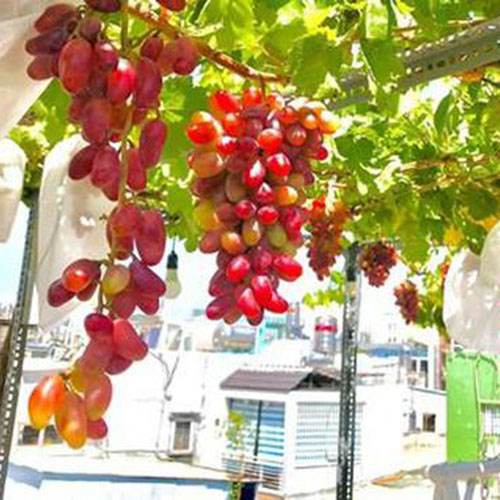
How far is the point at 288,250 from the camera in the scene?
79 centimetres

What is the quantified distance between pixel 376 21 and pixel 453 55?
30 cm

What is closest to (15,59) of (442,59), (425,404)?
(442,59)

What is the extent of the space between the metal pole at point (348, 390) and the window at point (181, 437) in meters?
4.11

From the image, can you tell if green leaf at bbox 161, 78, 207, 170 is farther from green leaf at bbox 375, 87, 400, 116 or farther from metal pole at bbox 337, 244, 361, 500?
metal pole at bbox 337, 244, 361, 500

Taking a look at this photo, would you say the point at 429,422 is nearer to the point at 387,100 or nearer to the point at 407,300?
the point at 407,300

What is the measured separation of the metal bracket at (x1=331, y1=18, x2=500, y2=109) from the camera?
1.10 m

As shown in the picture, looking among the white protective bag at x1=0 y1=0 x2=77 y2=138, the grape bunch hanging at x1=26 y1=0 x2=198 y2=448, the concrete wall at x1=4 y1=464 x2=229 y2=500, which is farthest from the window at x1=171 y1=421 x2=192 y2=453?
the grape bunch hanging at x1=26 y1=0 x2=198 y2=448

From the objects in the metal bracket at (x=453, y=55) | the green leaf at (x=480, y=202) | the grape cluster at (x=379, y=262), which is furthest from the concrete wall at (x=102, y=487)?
the metal bracket at (x=453, y=55)

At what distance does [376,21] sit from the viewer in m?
0.90

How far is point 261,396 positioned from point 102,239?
6.75 meters

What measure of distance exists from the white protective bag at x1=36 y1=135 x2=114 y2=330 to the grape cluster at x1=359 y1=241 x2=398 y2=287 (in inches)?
74.6

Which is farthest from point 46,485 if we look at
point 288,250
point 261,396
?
point 261,396

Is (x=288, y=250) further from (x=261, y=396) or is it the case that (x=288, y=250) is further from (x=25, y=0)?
(x=261, y=396)

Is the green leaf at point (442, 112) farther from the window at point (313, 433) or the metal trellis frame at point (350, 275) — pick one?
the window at point (313, 433)
